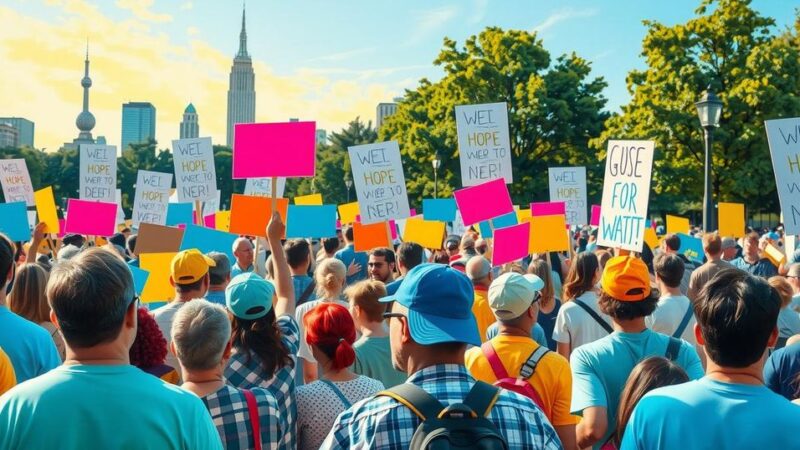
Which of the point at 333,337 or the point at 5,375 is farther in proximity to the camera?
the point at 333,337

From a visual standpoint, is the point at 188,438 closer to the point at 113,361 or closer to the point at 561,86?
the point at 113,361

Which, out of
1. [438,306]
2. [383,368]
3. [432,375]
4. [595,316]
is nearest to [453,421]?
[432,375]

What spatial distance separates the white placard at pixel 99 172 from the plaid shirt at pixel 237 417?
1201cm

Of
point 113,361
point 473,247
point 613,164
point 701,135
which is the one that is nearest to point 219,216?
point 473,247

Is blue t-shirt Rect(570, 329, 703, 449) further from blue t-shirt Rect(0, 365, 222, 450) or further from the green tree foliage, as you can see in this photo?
the green tree foliage

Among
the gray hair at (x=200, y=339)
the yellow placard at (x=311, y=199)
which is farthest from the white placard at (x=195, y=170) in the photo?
the gray hair at (x=200, y=339)

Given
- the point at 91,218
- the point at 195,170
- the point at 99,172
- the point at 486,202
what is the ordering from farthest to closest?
the point at 99,172 < the point at 195,170 < the point at 91,218 < the point at 486,202

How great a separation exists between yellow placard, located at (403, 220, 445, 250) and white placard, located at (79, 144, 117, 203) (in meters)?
5.61

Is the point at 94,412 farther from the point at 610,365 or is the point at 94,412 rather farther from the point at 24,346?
the point at 610,365

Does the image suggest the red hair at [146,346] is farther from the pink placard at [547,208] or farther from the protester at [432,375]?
the pink placard at [547,208]

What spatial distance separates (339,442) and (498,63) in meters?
47.5

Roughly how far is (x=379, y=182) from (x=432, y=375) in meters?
9.74

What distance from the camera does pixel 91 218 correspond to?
36.5ft

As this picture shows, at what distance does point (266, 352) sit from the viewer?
13.0ft
